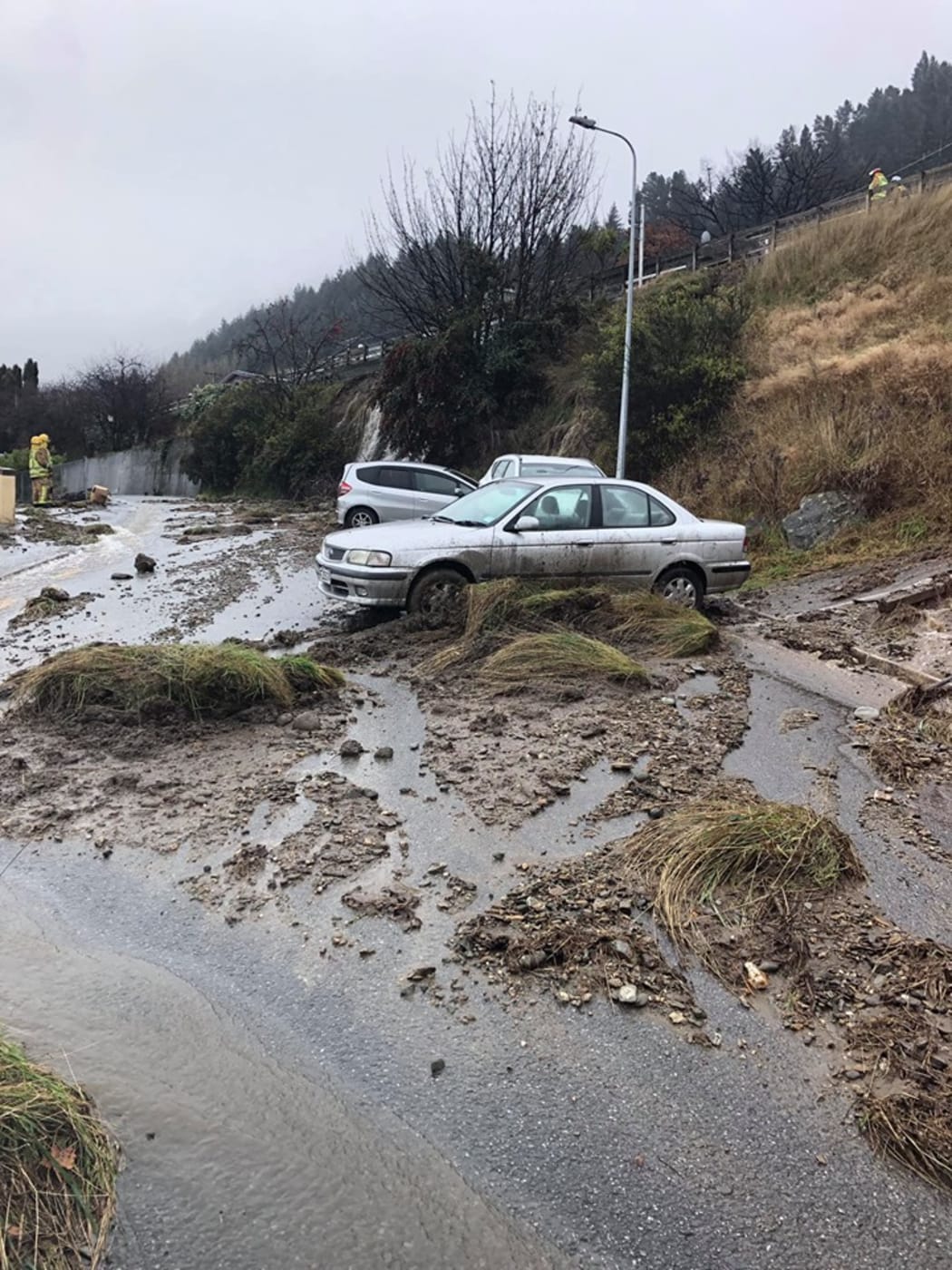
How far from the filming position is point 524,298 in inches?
1116

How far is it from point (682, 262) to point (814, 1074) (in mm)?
30092

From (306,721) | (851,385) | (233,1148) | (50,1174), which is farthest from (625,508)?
(851,385)

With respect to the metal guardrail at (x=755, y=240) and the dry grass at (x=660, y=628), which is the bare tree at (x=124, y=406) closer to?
the metal guardrail at (x=755, y=240)

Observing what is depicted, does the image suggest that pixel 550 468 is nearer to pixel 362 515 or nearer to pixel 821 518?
pixel 821 518

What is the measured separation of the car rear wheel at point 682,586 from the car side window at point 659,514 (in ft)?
1.61

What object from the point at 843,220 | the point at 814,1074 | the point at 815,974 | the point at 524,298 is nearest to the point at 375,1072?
the point at 814,1074

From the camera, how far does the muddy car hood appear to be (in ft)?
27.9

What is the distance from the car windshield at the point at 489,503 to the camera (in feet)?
29.6

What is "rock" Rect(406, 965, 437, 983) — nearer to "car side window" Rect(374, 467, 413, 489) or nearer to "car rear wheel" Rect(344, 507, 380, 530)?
"car rear wheel" Rect(344, 507, 380, 530)

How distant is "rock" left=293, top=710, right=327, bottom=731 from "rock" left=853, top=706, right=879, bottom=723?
3.70 meters

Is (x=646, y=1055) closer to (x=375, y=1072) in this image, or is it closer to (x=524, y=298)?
(x=375, y=1072)

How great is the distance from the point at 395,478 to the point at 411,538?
9353 millimetres

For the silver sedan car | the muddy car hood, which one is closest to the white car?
the silver sedan car

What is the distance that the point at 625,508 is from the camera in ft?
30.2
